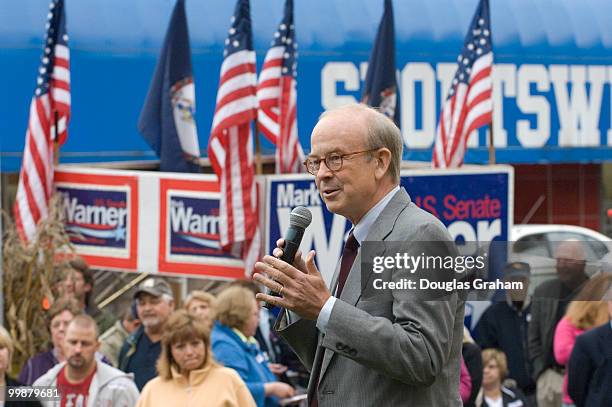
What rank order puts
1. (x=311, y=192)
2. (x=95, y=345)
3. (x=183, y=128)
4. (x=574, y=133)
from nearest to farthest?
(x=95, y=345) < (x=311, y=192) < (x=183, y=128) < (x=574, y=133)

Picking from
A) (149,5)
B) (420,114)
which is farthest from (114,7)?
(420,114)

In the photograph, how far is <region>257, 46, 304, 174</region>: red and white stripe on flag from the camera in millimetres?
11047

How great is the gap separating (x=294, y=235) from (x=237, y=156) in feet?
22.0

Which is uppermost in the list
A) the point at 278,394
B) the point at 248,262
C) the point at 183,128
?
the point at 183,128

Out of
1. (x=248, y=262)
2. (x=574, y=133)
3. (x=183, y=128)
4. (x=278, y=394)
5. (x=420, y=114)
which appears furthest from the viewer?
(x=574, y=133)

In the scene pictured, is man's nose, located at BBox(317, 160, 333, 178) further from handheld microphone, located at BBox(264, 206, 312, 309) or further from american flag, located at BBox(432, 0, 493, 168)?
american flag, located at BBox(432, 0, 493, 168)

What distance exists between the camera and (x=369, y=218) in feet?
11.9

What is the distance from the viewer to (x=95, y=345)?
740 cm

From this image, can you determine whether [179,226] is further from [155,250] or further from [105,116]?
[105,116]

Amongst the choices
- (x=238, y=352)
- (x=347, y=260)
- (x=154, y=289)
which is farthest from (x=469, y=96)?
(x=347, y=260)

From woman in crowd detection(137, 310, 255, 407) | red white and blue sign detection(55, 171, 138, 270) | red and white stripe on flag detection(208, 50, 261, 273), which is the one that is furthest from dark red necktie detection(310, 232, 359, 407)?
red white and blue sign detection(55, 171, 138, 270)

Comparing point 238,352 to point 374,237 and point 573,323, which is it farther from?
point 374,237

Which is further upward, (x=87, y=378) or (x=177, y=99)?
(x=177, y=99)

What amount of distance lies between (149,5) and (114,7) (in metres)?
0.52
